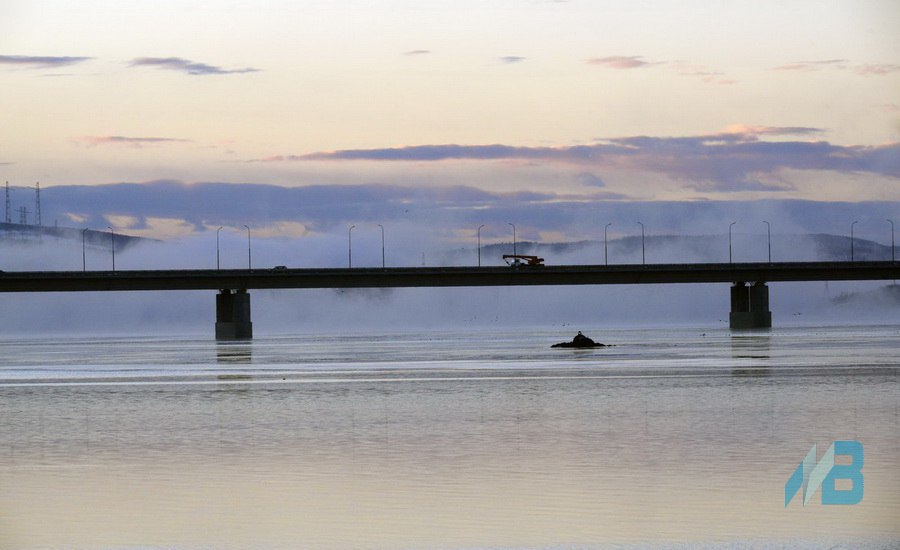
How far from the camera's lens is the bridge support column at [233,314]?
172 meters

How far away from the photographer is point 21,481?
72.2 feet

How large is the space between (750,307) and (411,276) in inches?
1903

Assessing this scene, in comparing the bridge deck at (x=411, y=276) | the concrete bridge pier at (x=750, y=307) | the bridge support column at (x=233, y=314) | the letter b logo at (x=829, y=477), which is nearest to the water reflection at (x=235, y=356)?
the letter b logo at (x=829, y=477)

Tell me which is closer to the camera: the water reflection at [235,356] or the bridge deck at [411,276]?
the water reflection at [235,356]

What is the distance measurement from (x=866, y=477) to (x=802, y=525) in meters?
4.01

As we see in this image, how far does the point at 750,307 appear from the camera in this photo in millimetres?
188125

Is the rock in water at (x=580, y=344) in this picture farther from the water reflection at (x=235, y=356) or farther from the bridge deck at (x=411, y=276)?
the bridge deck at (x=411, y=276)

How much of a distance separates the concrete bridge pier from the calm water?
458ft

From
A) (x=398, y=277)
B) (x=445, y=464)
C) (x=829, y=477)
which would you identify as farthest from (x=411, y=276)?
(x=829, y=477)

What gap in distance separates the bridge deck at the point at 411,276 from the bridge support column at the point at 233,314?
4.31 feet

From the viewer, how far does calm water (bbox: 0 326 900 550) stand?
55.6ft

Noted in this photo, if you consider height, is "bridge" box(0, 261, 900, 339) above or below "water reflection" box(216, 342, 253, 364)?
above

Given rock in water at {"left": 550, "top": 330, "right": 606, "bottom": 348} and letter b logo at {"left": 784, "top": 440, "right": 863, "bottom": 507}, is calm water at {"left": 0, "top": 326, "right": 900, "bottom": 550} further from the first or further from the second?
rock in water at {"left": 550, "top": 330, "right": 606, "bottom": 348}

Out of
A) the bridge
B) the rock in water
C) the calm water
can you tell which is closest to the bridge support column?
the bridge
